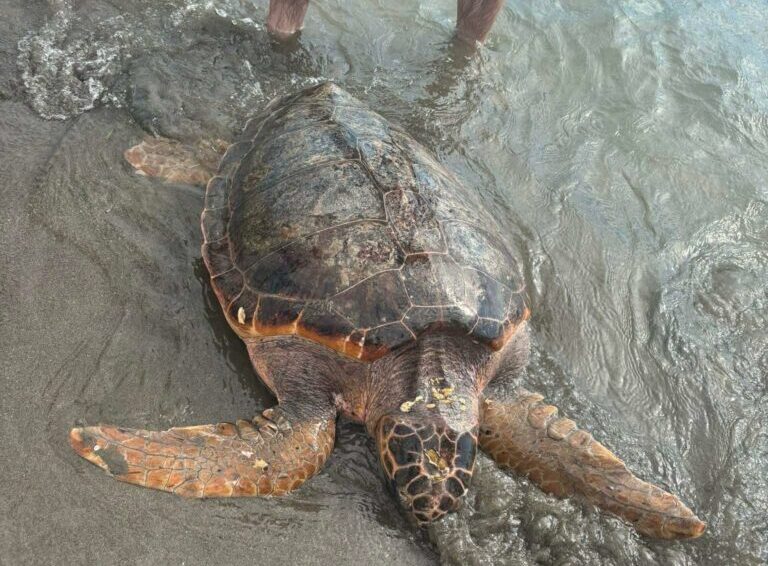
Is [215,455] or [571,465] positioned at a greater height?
[571,465]

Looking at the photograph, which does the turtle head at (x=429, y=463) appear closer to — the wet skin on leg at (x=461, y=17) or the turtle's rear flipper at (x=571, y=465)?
the turtle's rear flipper at (x=571, y=465)

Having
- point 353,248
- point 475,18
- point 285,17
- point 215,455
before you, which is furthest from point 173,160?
point 475,18

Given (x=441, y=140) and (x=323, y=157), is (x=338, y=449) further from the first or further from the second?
(x=441, y=140)

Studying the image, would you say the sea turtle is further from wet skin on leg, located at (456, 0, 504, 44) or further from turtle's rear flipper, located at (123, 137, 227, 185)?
wet skin on leg, located at (456, 0, 504, 44)

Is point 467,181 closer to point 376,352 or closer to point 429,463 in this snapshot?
point 376,352

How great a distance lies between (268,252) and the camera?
9.69 feet

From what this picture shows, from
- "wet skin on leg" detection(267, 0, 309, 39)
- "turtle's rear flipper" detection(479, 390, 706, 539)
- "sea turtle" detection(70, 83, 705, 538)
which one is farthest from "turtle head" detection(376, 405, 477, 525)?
"wet skin on leg" detection(267, 0, 309, 39)

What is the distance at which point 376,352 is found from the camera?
263cm

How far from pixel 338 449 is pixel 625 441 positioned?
4.91ft

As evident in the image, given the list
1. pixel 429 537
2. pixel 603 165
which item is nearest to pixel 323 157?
pixel 429 537

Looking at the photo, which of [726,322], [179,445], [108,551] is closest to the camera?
[108,551]

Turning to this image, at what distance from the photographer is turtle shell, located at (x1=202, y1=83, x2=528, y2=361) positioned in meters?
2.65

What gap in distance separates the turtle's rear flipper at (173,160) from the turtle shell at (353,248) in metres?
0.27

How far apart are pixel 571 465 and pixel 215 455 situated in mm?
1565
